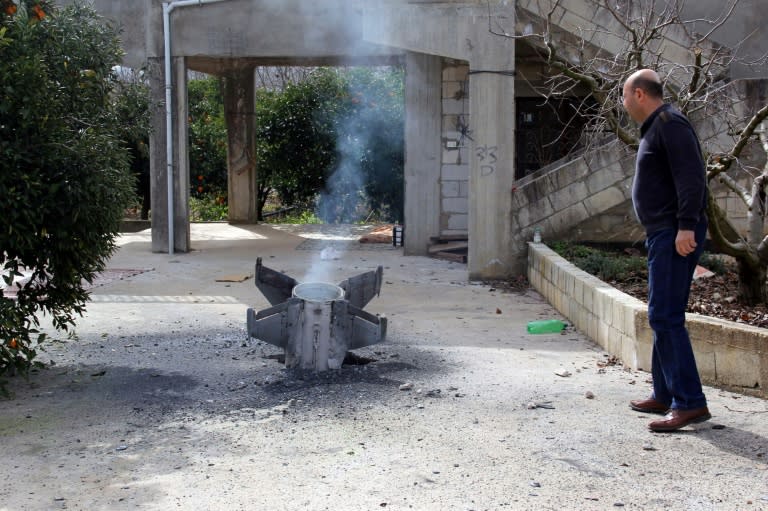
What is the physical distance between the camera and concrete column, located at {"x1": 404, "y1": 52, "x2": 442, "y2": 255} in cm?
1370

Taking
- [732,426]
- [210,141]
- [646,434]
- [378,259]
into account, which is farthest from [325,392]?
[210,141]

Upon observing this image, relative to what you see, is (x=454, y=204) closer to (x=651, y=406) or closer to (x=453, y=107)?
(x=453, y=107)

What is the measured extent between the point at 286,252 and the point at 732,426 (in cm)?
1034

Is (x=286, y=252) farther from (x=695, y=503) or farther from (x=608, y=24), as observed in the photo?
(x=695, y=503)

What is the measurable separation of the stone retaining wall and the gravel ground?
0.13 m

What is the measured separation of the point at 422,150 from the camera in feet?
45.4

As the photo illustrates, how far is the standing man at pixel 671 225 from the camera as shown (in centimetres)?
466

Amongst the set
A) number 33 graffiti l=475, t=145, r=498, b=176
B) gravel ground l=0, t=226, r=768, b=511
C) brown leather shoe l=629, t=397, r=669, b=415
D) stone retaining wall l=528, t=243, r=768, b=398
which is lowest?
gravel ground l=0, t=226, r=768, b=511

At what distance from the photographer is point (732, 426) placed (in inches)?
190

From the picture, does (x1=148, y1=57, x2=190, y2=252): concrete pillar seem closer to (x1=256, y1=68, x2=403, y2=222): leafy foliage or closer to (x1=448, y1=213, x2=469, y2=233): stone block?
(x1=448, y1=213, x2=469, y2=233): stone block

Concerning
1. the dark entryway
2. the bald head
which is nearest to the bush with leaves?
the bald head

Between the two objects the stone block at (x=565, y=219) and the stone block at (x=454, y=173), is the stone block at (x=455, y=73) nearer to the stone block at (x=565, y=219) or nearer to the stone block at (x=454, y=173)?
the stone block at (x=454, y=173)

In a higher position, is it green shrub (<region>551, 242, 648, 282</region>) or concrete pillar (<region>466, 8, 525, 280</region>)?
concrete pillar (<region>466, 8, 525, 280</region>)

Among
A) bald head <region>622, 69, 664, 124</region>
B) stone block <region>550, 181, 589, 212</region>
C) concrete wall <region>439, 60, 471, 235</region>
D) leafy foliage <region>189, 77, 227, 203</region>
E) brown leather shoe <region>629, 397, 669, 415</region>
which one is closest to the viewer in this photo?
bald head <region>622, 69, 664, 124</region>
